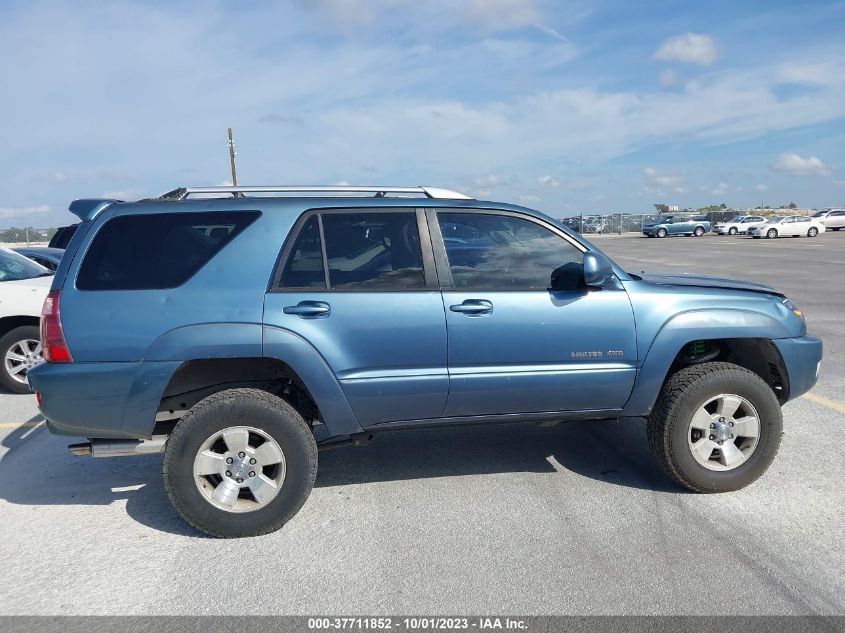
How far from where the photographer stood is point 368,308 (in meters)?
3.58

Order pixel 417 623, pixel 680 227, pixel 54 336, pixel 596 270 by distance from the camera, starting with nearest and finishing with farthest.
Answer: pixel 417 623 → pixel 54 336 → pixel 596 270 → pixel 680 227

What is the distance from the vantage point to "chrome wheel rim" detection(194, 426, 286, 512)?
3.51 m

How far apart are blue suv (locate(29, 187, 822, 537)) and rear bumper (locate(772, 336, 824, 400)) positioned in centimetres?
2

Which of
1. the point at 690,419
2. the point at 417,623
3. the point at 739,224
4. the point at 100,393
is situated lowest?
Answer: the point at 417,623

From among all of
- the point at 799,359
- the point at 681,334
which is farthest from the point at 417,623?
the point at 799,359

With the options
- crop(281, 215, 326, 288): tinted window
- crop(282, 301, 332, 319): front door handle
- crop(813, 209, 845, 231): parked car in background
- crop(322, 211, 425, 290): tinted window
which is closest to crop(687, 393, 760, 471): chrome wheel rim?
crop(322, 211, 425, 290): tinted window

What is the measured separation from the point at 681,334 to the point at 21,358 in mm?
6257

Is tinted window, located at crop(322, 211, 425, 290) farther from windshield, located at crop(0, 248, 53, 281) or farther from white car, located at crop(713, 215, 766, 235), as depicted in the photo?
white car, located at crop(713, 215, 766, 235)

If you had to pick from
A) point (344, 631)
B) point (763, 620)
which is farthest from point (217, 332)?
point (763, 620)

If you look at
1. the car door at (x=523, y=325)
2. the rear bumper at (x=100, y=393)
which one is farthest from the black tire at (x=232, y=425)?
the car door at (x=523, y=325)

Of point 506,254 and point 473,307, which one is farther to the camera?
point 506,254

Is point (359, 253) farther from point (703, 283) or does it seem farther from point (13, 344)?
point (13, 344)

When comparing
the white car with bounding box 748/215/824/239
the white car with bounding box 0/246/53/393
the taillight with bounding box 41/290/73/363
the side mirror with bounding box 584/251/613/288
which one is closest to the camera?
the taillight with bounding box 41/290/73/363

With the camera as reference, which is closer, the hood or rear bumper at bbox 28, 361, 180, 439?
rear bumper at bbox 28, 361, 180, 439
